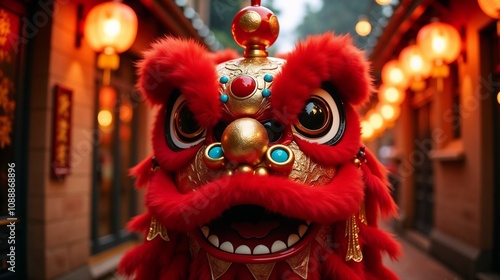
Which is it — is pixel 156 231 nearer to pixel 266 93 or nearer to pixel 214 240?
pixel 214 240

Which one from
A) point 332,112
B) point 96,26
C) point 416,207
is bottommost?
point 416,207

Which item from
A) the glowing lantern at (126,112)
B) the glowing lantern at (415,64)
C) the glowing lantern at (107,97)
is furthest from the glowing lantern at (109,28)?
the glowing lantern at (415,64)

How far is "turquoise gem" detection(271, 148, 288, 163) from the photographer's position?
6.74 feet

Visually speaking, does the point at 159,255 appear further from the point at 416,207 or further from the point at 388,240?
the point at 416,207

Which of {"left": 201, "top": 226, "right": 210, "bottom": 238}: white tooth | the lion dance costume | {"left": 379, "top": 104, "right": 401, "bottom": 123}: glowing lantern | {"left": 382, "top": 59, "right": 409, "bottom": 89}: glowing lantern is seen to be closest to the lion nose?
the lion dance costume

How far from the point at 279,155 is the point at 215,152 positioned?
12.3 inches

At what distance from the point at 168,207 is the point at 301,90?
843mm

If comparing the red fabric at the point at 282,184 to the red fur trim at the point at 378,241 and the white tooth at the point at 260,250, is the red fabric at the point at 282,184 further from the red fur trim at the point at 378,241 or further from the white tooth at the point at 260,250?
the white tooth at the point at 260,250

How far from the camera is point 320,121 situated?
2242mm

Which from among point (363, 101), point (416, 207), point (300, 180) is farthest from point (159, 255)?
point (416, 207)

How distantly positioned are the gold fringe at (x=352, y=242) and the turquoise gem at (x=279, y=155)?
54 cm

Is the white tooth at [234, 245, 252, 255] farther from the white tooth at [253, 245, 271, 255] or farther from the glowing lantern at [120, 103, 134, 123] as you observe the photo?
the glowing lantern at [120, 103, 134, 123]

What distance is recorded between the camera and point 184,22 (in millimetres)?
7004

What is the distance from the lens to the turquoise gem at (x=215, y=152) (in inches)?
83.7
